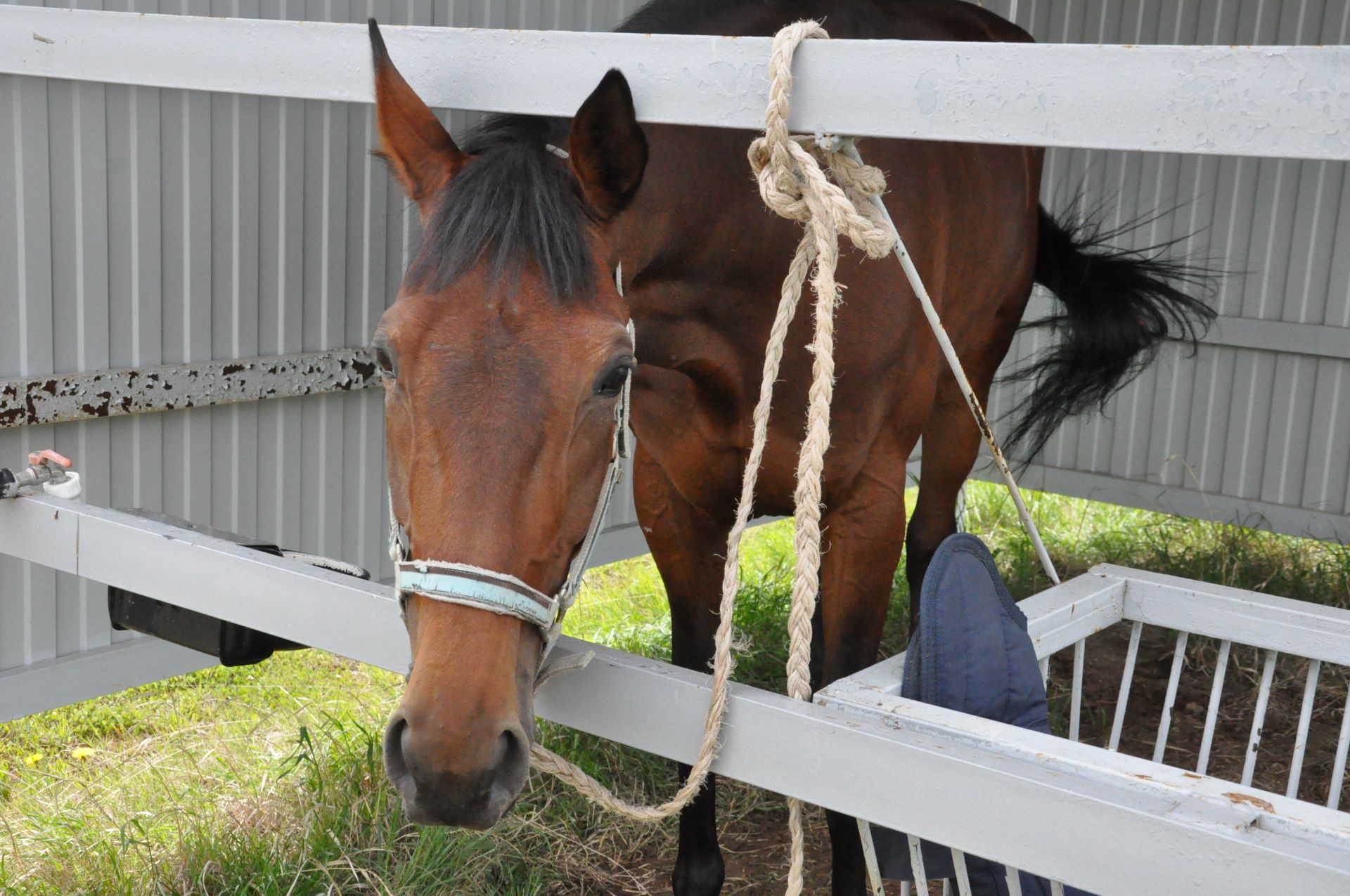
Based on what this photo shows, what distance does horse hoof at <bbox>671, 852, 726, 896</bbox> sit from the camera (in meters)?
2.33

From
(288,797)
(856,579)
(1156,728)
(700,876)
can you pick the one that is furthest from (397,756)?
(1156,728)

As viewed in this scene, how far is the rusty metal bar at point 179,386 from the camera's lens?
8.34 ft

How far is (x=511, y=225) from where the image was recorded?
1.30m

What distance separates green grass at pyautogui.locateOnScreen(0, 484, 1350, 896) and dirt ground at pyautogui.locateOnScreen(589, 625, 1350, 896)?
52mm

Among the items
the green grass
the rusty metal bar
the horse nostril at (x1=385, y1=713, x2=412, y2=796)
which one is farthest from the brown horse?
the rusty metal bar

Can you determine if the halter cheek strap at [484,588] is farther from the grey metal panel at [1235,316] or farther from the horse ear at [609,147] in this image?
the grey metal panel at [1235,316]

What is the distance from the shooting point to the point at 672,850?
8.99 feet

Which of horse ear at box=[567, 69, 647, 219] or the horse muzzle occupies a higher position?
horse ear at box=[567, 69, 647, 219]

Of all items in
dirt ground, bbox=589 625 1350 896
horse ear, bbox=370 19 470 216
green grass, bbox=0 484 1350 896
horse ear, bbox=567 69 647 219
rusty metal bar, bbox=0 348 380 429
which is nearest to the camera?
horse ear, bbox=567 69 647 219

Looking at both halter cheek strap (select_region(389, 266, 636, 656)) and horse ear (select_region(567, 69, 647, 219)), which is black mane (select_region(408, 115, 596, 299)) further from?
halter cheek strap (select_region(389, 266, 636, 656))

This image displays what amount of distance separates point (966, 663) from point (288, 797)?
65.6 inches

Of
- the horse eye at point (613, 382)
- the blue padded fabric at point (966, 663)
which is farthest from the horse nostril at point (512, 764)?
the blue padded fabric at point (966, 663)

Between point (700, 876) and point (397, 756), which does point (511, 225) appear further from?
point (700, 876)

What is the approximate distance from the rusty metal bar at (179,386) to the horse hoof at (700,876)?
4.61ft
